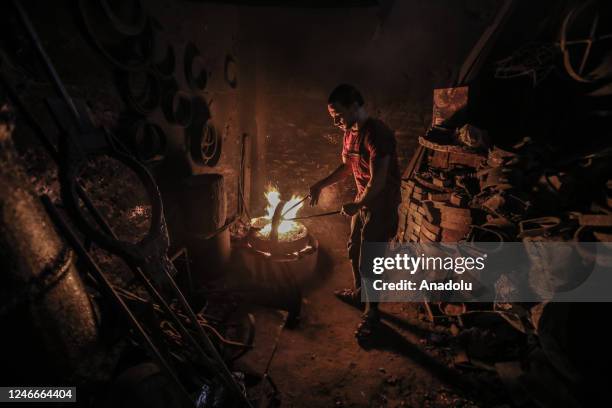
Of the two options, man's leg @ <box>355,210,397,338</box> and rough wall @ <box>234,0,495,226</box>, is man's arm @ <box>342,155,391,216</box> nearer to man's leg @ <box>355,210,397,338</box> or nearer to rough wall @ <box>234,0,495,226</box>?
man's leg @ <box>355,210,397,338</box>

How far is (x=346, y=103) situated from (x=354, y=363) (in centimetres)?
Result: 345

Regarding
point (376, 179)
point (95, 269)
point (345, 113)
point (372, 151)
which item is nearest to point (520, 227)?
point (376, 179)

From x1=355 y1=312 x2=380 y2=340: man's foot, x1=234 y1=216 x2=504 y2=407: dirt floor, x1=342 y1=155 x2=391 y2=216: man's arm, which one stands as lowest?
x1=234 y1=216 x2=504 y2=407: dirt floor

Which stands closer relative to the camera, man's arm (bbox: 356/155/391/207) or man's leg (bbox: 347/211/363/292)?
man's arm (bbox: 356/155/391/207)

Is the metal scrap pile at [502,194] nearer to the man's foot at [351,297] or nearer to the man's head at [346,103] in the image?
the man's foot at [351,297]

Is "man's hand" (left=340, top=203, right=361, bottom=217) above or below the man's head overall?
below

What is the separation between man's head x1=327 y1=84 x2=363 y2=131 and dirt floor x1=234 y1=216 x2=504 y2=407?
302 cm

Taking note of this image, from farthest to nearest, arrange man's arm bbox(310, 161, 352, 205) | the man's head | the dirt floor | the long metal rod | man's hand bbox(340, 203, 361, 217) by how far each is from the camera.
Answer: man's arm bbox(310, 161, 352, 205)
man's hand bbox(340, 203, 361, 217)
the man's head
the dirt floor
the long metal rod

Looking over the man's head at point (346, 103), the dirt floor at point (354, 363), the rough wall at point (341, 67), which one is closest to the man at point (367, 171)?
the man's head at point (346, 103)

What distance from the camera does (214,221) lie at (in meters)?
4.66

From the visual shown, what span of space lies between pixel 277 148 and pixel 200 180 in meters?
3.39

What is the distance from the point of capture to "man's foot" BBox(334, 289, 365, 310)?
4.80 metres

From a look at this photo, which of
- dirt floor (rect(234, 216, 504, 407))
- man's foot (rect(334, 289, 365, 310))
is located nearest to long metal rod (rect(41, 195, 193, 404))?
dirt floor (rect(234, 216, 504, 407))

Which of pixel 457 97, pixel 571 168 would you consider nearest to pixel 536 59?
pixel 457 97
